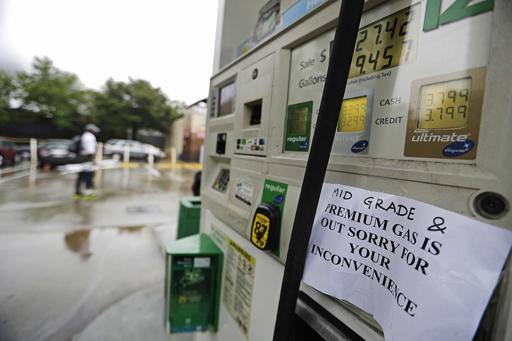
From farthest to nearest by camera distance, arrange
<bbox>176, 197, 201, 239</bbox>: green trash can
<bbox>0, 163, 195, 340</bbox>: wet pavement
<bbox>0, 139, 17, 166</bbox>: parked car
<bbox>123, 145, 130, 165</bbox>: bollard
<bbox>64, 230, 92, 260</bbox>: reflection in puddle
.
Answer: <bbox>123, 145, 130, 165</bbox>: bollard
<bbox>0, 139, 17, 166</bbox>: parked car
<bbox>64, 230, 92, 260</bbox>: reflection in puddle
<bbox>176, 197, 201, 239</bbox>: green trash can
<bbox>0, 163, 195, 340</bbox>: wet pavement

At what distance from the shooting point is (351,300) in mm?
659

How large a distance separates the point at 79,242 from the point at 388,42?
4.29m

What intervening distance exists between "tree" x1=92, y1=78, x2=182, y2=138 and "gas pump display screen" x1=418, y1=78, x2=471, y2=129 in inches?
956

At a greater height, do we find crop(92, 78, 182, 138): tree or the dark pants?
crop(92, 78, 182, 138): tree

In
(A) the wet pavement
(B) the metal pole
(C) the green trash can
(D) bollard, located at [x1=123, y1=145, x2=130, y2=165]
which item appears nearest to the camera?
(B) the metal pole

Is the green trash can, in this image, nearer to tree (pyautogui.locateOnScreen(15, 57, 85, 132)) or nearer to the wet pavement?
the wet pavement

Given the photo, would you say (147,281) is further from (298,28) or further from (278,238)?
(298,28)

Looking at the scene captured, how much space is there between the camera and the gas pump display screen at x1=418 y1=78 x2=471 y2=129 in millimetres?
527

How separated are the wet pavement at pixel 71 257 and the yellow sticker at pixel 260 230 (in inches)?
71.2

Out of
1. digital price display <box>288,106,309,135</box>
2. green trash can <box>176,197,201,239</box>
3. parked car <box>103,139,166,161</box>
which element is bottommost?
green trash can <box>176,197,201,239</box>

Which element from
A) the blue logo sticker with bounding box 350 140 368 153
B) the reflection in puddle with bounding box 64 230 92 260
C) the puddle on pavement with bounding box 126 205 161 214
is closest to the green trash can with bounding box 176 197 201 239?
the reflection in puddle with bounding box 64 230 92 260

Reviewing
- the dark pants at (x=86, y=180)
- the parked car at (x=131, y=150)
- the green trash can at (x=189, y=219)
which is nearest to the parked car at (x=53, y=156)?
the dark pants at (x=86, y=180)

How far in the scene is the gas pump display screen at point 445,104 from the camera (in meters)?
0.53

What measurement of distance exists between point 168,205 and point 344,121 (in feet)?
18.8
